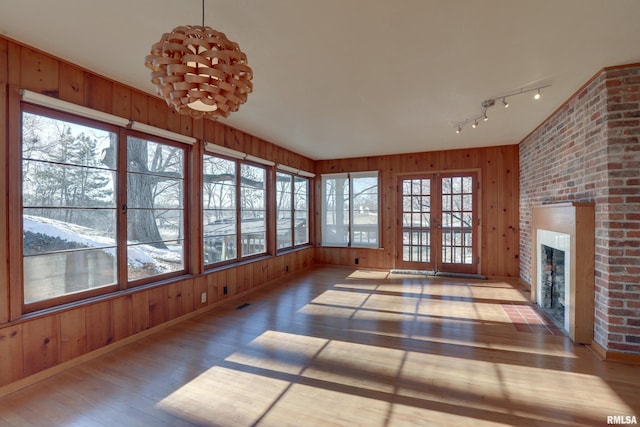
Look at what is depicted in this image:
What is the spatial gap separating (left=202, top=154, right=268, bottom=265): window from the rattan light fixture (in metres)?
2.60

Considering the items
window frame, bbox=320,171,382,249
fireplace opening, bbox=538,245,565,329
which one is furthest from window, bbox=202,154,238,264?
fireplace opening, bbox=538,245,565,329

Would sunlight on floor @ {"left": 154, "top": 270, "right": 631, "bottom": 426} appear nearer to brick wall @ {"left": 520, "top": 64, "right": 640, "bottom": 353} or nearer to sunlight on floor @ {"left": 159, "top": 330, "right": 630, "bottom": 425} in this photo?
sunlight on floor @ {"left": 159, "top": 330, "right": 630, "bottom": 425}

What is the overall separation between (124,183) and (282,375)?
7.74 feet

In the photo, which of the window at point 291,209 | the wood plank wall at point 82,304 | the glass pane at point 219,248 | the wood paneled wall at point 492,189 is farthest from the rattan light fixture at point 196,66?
the wood paneled wall at point 492,189

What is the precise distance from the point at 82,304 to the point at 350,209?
505 centimetres

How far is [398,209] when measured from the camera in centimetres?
620

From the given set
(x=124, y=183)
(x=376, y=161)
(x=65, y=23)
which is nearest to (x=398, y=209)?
(x=376, y=161)

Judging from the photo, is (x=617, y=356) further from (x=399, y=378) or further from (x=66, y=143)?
(x=66, y=143)

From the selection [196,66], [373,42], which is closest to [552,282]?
[373,42]

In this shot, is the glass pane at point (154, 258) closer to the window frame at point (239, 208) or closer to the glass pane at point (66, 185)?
the window frame at point (239, 208)

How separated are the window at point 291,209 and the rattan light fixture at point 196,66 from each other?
13.8ft

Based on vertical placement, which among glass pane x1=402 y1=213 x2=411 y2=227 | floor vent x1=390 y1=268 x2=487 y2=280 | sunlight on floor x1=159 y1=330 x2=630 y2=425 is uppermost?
glass pane x1=402 y1=213 x2=411 y2=227

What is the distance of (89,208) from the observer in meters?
2.61

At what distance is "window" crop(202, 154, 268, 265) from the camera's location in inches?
155
